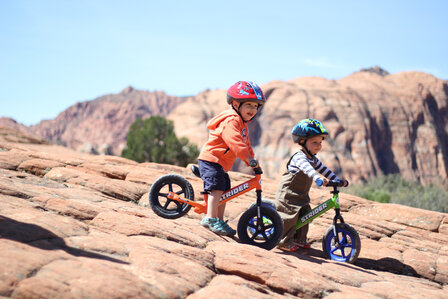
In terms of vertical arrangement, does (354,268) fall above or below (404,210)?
below

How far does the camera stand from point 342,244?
222 inches

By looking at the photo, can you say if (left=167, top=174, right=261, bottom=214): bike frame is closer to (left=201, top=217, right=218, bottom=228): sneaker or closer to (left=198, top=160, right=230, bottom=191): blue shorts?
(left=198, top=160, right=230, bottom=191): blue shorts

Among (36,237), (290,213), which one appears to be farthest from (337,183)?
(36,237)

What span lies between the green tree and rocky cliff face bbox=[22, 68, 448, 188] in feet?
90.3

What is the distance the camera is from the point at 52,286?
2.70m

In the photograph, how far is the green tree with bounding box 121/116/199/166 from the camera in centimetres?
3988

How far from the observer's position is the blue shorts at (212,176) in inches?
202

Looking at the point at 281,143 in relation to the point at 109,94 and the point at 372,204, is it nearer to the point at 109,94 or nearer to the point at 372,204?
the point at 372,204

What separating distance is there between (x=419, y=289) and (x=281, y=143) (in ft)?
220

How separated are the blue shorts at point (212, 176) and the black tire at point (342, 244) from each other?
1.75m

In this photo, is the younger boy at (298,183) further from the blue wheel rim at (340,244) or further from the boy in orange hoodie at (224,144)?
the boy in orange hoodie at (224,144)

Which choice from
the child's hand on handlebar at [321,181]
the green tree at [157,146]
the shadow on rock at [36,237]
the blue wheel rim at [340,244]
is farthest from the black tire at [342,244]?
the green tree at [157,146]

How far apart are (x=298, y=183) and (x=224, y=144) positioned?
53.0 inches

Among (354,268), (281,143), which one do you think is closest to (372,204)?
(354,268)
